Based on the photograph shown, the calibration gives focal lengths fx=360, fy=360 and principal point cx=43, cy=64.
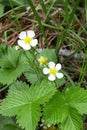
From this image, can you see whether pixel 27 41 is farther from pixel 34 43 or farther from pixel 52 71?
pixel 52 71

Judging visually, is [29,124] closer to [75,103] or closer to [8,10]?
[75,103]

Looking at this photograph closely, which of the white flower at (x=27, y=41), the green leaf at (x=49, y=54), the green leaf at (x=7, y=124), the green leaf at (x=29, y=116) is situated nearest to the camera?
the green leaf at (x=29, y=116)

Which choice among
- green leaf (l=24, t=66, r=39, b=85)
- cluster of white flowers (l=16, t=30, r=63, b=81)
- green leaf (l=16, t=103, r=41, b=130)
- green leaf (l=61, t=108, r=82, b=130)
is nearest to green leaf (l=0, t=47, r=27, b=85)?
green leaf (l=24, t=66, r=39, b=85)

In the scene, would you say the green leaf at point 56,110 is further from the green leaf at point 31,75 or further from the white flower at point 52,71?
the green leaf at point 31,75

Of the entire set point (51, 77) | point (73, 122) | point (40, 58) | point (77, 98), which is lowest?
point (73, 122)

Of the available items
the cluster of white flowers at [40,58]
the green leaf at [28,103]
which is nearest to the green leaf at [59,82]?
the cluster of white flowers at [40,58]

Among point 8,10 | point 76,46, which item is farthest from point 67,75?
point 8,10

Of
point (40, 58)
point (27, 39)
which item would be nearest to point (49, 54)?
point (40, 58)
